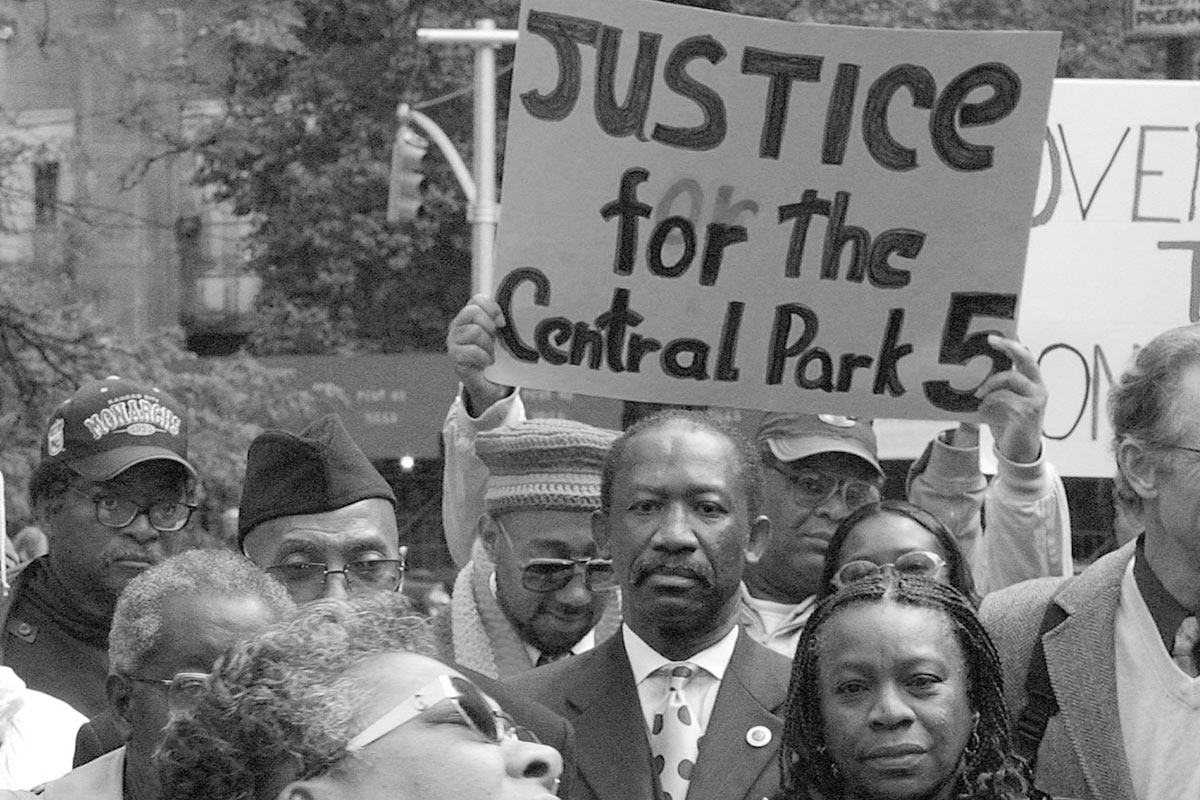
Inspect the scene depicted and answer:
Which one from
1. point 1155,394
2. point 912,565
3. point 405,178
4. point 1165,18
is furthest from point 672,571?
point 405,178

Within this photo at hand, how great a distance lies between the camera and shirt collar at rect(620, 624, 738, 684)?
4.24m

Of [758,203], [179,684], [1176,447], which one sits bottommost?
[179,684]

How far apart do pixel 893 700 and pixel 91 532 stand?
2048 millimetres

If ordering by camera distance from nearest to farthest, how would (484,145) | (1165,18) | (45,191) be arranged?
(1165,18), (45,191), (484,145)

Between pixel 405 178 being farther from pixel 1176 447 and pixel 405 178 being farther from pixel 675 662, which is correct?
pixel 1176 447

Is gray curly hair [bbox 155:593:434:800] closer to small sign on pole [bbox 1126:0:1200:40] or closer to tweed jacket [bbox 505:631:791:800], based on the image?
tweed jacket [bbox 505:631:791:800]

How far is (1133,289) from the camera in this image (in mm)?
6223

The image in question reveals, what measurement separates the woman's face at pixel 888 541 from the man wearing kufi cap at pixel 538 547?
0.56m

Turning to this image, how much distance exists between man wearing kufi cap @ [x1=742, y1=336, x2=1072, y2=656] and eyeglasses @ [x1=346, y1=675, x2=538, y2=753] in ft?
7.40

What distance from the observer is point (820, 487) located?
17.4 feet

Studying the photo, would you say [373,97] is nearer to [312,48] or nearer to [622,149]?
[312,48]

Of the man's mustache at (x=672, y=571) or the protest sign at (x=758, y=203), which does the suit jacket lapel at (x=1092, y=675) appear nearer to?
the man's mustache at (x=672, y=571)

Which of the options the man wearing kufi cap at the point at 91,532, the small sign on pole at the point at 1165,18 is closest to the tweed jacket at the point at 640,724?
the man wearing kufi cap at the point at 91,532

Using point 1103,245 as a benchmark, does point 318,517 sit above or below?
below
